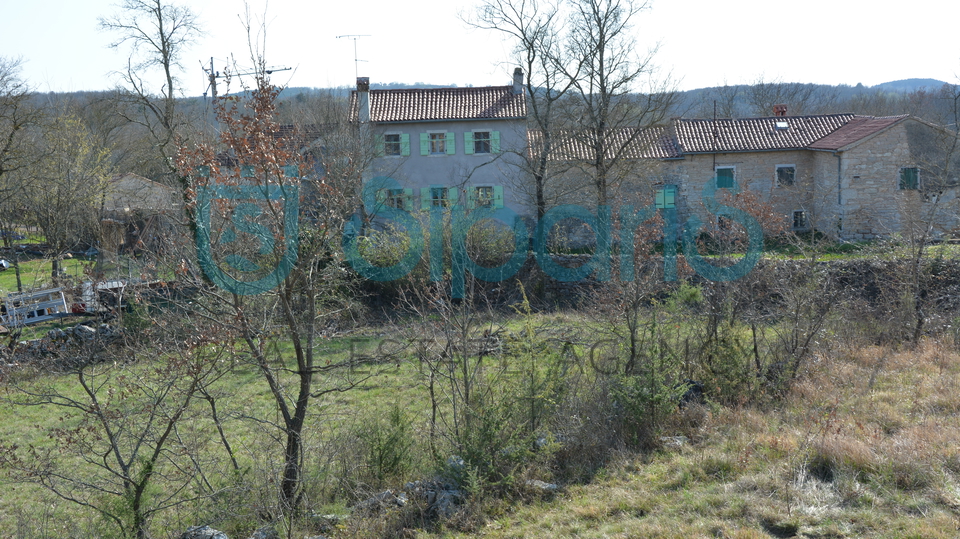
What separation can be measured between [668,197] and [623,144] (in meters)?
6.45

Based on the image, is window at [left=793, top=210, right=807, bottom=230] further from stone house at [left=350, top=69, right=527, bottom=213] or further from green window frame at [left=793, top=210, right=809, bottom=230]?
stone house at [left=350, top=69, right=527, bottom=213]

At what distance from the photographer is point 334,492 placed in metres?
7.18

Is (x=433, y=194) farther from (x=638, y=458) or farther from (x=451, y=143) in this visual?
(x=638, y=458)

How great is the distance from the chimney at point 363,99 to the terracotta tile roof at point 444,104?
0.26m

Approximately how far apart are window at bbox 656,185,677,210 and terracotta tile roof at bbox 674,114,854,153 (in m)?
→ 1.63

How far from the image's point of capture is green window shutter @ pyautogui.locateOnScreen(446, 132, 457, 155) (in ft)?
91.1

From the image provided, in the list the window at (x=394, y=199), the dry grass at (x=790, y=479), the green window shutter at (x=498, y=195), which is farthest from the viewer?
the green window shutter at (x=498, y=195)

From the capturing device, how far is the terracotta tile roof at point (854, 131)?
82.5ft

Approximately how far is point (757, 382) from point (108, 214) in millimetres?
26591

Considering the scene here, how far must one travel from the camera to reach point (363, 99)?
27.6m

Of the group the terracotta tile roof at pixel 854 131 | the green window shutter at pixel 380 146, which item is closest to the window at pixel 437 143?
the green window shutter at pixel 380 146

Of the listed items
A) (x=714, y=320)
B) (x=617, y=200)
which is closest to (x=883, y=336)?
(x=714, y=320)

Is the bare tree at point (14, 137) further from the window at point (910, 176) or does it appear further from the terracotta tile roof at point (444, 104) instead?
the window at point (910, 176)

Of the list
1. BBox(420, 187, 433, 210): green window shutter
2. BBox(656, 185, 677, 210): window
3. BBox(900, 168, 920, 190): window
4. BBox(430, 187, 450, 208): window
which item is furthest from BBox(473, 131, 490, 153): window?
BBox(900, 168, 920, 190): window
